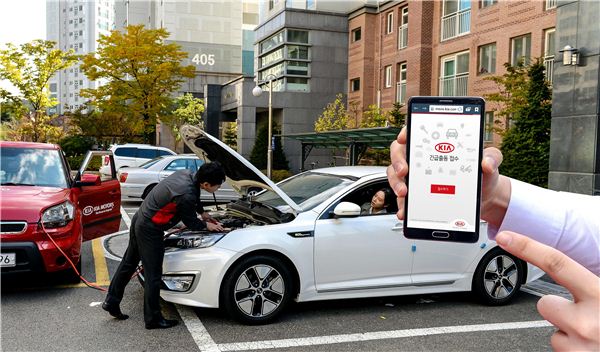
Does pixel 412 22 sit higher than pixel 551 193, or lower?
higher

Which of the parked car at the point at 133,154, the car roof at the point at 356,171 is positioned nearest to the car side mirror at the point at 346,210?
the car roof at the point at 356,171

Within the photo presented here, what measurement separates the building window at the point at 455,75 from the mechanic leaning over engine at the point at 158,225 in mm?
20602

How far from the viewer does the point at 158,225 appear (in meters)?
5.06

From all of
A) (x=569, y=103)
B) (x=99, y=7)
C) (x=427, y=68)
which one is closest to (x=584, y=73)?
(x=569, y=103)

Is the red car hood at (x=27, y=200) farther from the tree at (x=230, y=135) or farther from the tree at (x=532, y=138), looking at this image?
the tree at (x=230, y=135)

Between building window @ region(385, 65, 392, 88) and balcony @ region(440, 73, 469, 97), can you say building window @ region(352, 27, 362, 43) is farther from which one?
balcony @ region(440, 73, 469, 97)

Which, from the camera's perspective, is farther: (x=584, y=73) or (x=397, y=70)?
(x=397, y=70)

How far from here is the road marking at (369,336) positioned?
15.3ft

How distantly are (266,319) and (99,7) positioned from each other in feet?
499

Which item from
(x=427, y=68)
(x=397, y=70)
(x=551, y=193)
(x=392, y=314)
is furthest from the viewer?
(x=397, y=70)

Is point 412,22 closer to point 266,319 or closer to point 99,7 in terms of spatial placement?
point 266,319

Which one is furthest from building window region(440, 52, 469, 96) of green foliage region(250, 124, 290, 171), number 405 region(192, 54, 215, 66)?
number 405 region(192, 54, 215, 66)

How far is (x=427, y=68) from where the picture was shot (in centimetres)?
2689

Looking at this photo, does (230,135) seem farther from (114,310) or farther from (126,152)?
(114,310)
